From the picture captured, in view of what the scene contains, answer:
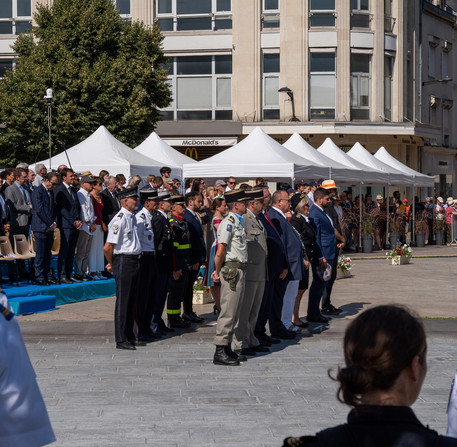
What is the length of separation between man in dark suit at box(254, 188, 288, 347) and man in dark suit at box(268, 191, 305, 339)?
0.13 meters

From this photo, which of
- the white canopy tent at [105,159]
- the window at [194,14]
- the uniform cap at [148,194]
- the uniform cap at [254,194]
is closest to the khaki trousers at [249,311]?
the uniform cap at [254,194]

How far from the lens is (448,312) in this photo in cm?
1455

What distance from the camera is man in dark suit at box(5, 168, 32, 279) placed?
54.2 ft

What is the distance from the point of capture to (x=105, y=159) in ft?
73.9

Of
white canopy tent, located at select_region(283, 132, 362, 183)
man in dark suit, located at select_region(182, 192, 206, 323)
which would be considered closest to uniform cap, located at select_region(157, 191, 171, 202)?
man in dark suit, located at select_region(182, 192, 206, 323)

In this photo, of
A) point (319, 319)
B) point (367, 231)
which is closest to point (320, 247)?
point (319, 319)

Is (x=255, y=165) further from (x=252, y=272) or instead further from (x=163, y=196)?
(x=252, y=272)

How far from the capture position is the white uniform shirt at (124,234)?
441 inches

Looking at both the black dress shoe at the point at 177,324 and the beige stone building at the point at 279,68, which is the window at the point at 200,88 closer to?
the beige stone building at the point at 279,68

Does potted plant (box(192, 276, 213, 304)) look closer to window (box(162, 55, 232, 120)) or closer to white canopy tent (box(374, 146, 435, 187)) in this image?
white canopy tent (box(374, 146, 435, 187))

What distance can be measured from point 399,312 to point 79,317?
11.7 m

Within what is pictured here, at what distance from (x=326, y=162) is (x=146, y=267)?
16.1m

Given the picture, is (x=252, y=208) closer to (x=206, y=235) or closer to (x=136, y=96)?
(x=206, y=235)

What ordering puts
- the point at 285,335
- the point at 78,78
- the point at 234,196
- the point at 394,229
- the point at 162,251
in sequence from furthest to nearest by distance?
1. the point at 78,78
2. the point at 394,229
3. the point at 162,251
4. the point at 285,335
5. the point at 234,196
